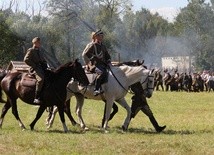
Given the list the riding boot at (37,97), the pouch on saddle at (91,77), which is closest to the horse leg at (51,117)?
the riding boot at (37,97)

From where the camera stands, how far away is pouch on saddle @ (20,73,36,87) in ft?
48.1

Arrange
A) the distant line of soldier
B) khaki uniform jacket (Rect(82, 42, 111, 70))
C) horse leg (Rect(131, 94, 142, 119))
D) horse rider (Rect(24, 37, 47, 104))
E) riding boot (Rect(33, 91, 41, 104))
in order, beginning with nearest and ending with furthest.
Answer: horse rider (Rect(24, 37, 47, 104)) < riding boot (Rect(33, 91, 41, 104)) < khaki uniform jacket (Rect(82, 42, 111, 70)) < horse leg (Rect(131, 94, 142, 119)) < the distant line of soldier

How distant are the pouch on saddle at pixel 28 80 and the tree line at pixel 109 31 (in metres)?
32.5

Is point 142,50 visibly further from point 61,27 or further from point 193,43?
point 61,27

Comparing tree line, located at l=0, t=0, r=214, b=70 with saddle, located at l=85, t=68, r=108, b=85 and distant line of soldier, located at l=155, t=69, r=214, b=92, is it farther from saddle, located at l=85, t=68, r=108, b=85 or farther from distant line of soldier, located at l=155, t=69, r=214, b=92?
saddle, located at l=85, t=68, r=108, b=85

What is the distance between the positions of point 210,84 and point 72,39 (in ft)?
85.6

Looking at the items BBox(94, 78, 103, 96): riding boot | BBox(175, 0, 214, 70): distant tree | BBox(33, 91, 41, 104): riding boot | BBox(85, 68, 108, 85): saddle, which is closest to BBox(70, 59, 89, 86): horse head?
BBox(94, 78, 103, 96): riding boot

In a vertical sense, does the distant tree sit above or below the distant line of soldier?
above

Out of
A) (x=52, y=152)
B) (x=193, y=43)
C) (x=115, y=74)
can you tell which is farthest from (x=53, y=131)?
(x=193, y=43)

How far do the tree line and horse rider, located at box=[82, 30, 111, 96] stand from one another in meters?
32.8

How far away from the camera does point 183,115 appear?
20484mm

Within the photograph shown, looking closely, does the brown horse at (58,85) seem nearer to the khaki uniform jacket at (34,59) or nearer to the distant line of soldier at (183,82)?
the khaki uniform jacket at (34,59)

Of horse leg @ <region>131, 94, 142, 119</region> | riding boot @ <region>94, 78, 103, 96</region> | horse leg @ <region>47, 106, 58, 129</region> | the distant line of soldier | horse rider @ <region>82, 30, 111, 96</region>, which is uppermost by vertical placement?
horse rider @ <region>82, 30, 111, 96</region>

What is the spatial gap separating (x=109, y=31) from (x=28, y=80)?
56878 millimetres
